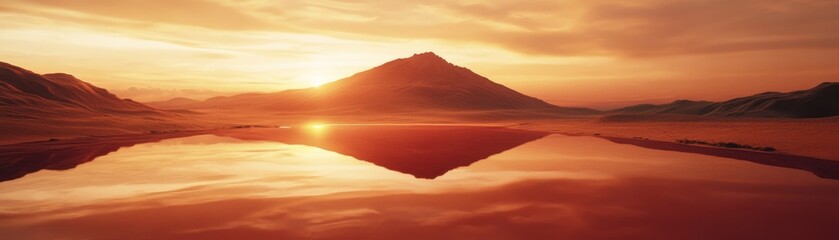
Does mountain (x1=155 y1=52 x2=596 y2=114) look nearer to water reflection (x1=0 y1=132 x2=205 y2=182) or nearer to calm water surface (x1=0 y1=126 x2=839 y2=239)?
water reflection (x1=0 y1=132 x2=205 y2=182)

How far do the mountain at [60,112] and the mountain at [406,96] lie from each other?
57652mm

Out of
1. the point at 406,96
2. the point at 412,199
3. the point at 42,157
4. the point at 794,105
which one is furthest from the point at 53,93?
the point at 794,105

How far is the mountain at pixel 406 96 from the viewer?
456 feet

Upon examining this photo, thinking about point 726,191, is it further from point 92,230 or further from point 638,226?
point 92,230

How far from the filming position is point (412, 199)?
11172 millimetres

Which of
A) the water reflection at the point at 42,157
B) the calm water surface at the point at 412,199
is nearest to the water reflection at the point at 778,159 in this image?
the calm water surface at the point at 412,199

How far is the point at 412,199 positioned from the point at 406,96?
14041 centimetres


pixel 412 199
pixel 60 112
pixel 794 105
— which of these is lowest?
pixel 412 199

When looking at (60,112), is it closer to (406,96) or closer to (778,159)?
(778,159)

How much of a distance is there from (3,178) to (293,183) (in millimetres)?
8583

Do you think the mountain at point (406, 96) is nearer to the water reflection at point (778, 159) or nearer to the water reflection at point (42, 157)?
the water reflection at point (42, 157)

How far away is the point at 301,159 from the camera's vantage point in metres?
20.0

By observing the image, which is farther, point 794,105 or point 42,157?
point 794,105

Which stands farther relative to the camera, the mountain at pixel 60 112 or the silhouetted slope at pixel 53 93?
the silhouetted slope at pixel 53 93
